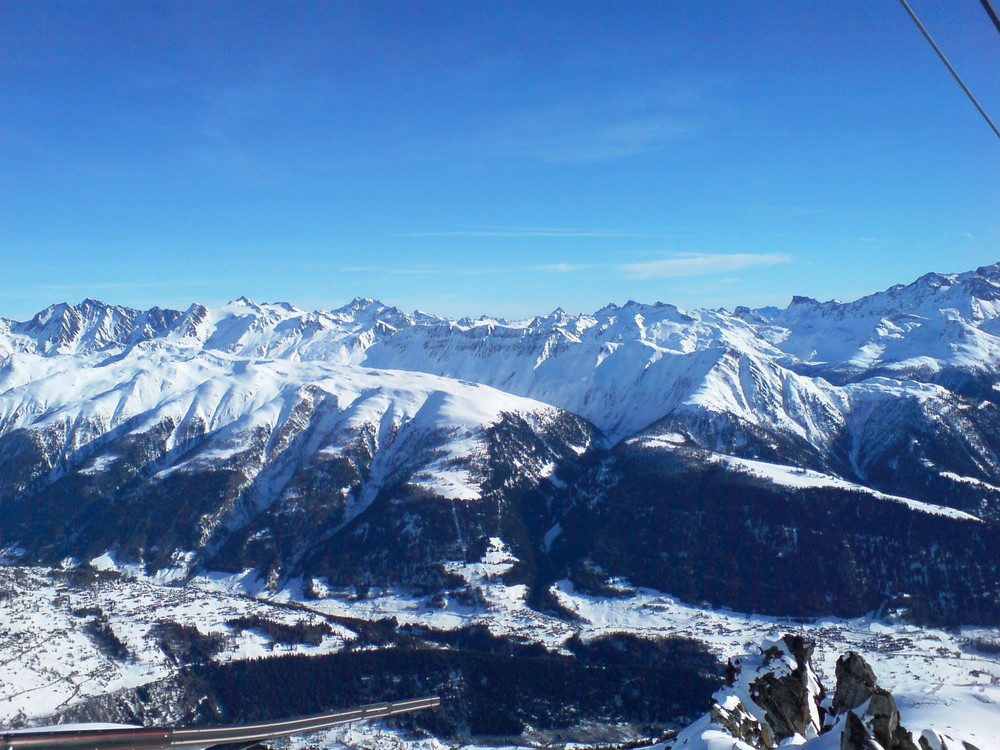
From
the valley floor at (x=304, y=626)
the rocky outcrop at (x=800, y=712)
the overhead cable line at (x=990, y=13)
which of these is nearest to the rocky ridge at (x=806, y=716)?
the rocky outcrop at (x=800, y=712)

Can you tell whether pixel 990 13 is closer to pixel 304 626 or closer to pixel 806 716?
pixel 806 716

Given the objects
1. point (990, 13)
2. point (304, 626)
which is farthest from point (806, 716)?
point (304, 626)

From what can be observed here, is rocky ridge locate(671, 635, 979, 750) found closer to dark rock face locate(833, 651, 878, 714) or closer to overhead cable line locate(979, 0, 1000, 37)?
dark rock face locate(833, 651, 878, 714)

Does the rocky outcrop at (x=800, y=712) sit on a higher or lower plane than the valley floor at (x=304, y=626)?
higher

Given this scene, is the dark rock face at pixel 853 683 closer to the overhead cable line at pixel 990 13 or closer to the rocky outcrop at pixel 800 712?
the rocky outcrop at pixel 800 712

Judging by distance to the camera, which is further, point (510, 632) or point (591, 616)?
point (591, 616)

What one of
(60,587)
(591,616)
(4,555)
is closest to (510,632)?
(591,616)

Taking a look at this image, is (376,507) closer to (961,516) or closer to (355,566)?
(355,566)

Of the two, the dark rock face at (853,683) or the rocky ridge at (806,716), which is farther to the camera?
the dark rock face at (853,683)
